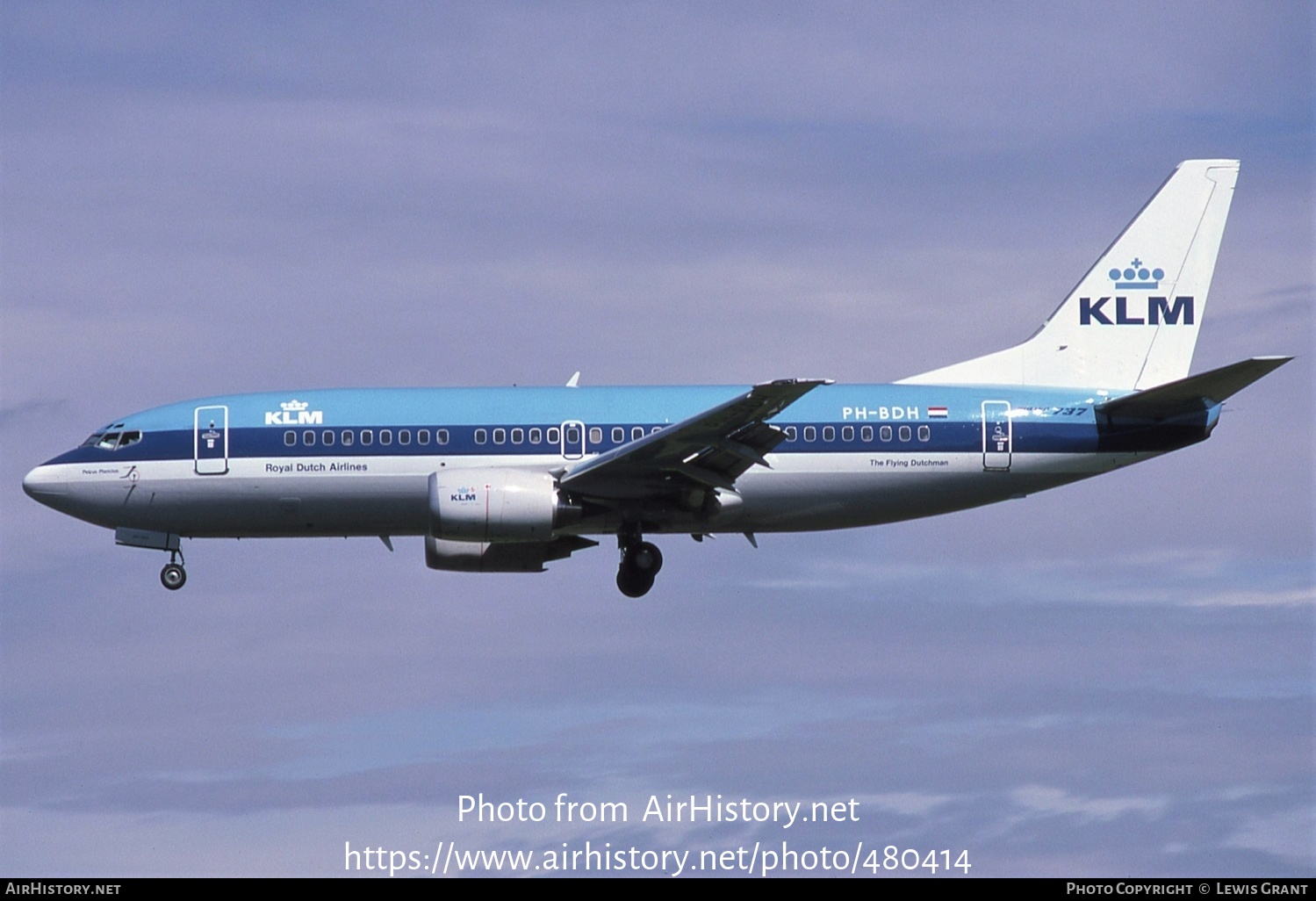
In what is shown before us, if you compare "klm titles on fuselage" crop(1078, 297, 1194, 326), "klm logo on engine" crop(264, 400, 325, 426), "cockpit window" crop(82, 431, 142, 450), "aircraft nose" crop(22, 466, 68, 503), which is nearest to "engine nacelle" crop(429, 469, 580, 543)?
"klm logo on engine" crop(264, 400, 325, 426)

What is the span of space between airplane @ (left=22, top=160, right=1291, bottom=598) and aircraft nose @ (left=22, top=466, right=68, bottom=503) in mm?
33

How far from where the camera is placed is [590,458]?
93.4ft

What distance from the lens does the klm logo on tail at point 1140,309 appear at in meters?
31.2

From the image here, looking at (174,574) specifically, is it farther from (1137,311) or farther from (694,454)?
(1137,311)

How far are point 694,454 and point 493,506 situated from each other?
11.6 ft

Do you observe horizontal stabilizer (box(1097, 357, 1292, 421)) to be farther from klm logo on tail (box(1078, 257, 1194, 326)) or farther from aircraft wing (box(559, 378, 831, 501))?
aircraft wing (box(559, 378, 831, 501))

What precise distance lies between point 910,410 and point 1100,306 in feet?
17.5

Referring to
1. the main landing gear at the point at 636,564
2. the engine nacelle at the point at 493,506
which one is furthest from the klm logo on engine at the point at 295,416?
the main landing gear at the point at 636,564

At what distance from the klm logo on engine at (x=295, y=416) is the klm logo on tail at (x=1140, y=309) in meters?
14.9

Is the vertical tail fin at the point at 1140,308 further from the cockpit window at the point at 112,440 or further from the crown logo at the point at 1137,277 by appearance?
the cockpit window at the point at 112,440

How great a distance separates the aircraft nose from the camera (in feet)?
96.5

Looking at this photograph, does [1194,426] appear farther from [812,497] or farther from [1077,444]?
[812,497]

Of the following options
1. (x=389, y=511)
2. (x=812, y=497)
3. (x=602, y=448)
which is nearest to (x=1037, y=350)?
(x=812, y=497)

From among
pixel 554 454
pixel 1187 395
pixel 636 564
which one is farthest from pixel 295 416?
pixel 1187 395
